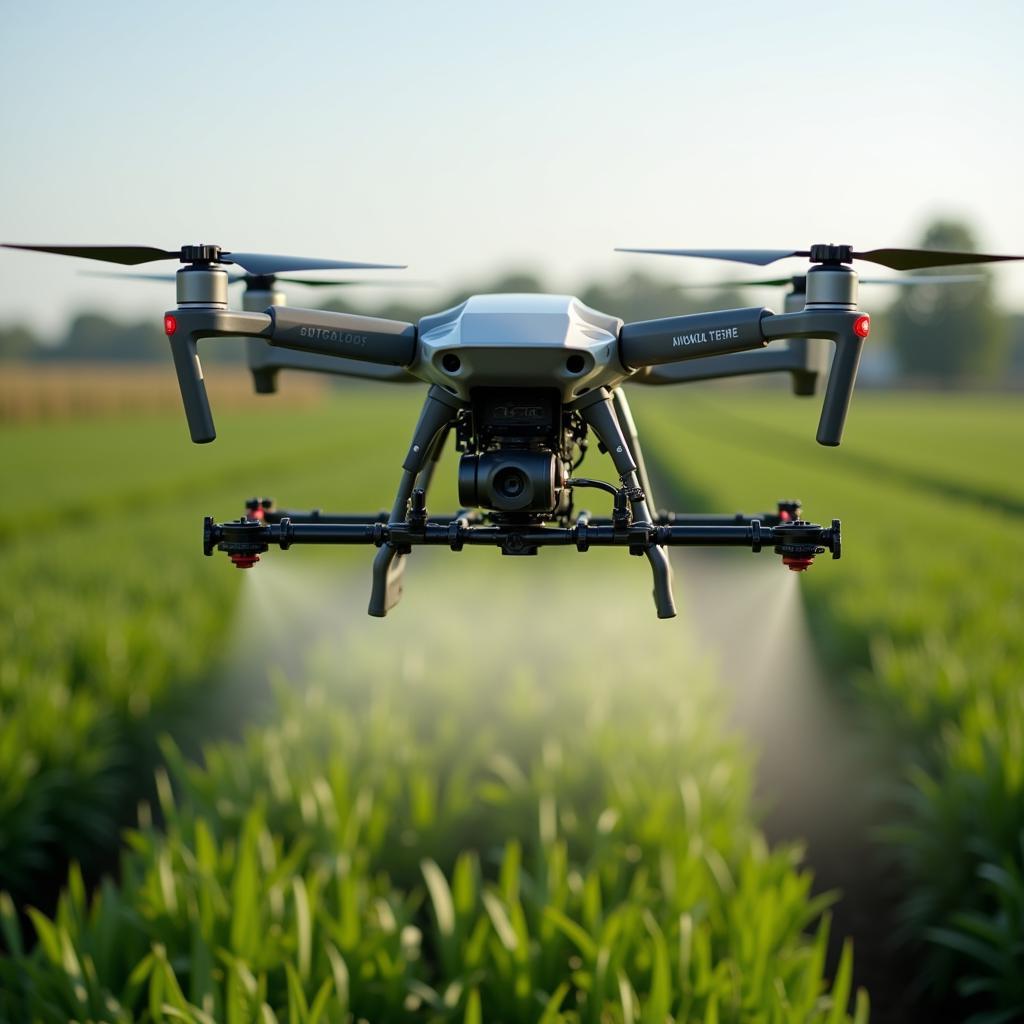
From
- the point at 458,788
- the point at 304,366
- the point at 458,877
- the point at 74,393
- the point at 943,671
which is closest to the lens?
the point at 304,366

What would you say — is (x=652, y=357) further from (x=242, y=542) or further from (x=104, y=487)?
(x=104, y=487)

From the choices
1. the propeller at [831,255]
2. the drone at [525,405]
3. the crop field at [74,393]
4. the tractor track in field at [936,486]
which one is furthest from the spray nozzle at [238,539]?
the crop field at [74,393]

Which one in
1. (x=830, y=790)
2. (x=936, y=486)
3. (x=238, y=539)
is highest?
(x=238, y=539)

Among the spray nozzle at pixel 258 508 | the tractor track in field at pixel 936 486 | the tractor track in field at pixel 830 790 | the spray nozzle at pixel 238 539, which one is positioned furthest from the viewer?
the tractor track in field at pixel 936 486

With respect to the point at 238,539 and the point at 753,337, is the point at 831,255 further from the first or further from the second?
the point at 238,539

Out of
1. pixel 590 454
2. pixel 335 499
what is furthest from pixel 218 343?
pixel 335 499

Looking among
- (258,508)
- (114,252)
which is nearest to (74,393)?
(258,508)

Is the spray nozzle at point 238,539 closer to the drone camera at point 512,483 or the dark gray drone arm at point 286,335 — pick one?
the dark gray drone arm at point 286,335
